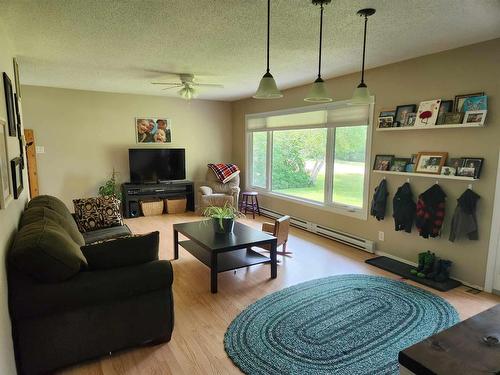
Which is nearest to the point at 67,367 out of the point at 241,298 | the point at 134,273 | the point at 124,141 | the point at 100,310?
the point at 100,310

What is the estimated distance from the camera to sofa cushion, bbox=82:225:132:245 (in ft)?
10.8

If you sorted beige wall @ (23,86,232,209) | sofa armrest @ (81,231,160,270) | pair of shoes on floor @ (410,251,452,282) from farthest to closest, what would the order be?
beige wall @ (23,86,232,209) < pair of shoes on floor @ (410,251,452,282) < sofa armrest @ (81,231,160,270)

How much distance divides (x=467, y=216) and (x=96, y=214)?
4007mm

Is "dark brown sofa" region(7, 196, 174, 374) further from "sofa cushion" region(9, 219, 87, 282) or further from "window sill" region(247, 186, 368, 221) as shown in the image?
"window sill" region(247, 186, 368, 221)

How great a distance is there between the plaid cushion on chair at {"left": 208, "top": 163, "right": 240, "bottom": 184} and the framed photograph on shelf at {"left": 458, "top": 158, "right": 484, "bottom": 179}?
424 centimetres

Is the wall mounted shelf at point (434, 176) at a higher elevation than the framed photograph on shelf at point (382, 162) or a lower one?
lower

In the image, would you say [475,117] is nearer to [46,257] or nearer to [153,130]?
[46,257]

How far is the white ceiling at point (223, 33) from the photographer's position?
7.50ft

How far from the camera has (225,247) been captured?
308 centimetres

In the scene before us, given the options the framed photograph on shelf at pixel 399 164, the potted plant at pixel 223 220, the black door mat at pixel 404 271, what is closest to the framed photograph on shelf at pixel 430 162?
the framed photograph on shelf at pixel 399 164

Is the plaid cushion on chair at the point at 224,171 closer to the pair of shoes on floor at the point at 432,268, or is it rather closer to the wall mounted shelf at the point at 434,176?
the wall mounted shelf at the point at 434,176

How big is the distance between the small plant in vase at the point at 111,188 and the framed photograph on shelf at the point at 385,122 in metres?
4.59

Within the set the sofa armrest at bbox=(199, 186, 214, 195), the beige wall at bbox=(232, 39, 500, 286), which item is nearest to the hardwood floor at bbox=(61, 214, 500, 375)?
the beige wall at bbox=(232, 39, 500, 286)

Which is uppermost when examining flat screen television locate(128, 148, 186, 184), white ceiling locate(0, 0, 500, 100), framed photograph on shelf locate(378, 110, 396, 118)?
white ceiling locate(0, 0, 500, 100)
